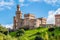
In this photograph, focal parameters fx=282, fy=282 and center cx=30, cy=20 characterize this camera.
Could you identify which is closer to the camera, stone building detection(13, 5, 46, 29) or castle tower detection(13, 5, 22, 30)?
stone building detection(13, 5, 46, 29)

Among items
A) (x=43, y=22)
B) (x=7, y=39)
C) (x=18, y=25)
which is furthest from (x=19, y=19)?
(x=7, y=39)

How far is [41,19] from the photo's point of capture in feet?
424

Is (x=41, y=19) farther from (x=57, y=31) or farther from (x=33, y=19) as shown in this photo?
(x=57, y=31)

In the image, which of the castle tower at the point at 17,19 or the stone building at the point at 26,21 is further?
the castle tower at the point at 17,19

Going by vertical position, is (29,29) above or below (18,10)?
below

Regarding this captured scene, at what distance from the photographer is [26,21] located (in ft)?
415

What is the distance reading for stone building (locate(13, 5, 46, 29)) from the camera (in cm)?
12459

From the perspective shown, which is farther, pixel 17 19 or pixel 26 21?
pixel 17 19

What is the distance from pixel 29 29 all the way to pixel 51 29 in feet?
50.1

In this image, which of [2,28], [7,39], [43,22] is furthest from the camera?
[43,22]

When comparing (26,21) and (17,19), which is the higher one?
(17,19)

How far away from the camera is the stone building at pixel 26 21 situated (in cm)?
12459

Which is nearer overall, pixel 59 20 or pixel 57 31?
pixel 57 31

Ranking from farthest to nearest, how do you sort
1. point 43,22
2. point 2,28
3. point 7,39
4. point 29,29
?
1. point 43,22
2. point 29,29
3. point 2,28
4. point 7,39
